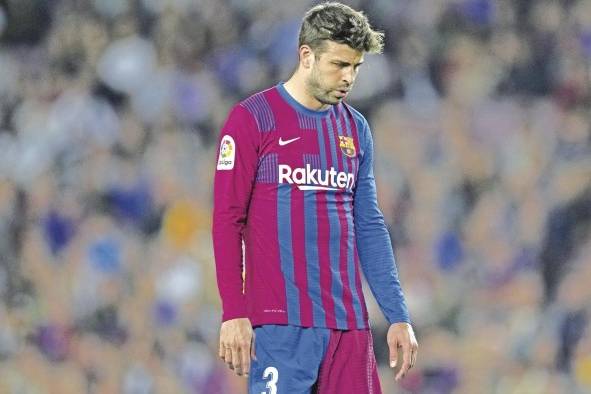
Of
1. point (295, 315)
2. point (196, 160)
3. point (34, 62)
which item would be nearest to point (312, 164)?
point (295, 315)

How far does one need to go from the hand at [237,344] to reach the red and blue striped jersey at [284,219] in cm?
3

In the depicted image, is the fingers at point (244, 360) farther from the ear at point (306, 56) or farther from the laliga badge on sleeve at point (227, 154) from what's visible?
the ear at point (306, 56)

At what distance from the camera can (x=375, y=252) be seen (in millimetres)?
A: 2605

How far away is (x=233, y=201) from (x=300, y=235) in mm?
161

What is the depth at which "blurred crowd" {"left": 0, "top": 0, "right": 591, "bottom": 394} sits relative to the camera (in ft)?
14.6

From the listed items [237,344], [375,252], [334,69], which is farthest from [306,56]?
[237,344]

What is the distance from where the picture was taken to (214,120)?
14.8 feet

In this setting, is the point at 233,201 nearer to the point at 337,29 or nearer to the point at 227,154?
the point at 227,154

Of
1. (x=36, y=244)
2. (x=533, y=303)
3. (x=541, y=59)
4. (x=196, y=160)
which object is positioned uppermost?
(x=541, y=59)

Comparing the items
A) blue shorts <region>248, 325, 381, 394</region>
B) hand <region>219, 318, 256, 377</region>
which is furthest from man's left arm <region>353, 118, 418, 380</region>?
hand <region>219, 318, 256, 377</region>

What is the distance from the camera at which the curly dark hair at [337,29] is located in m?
2.49

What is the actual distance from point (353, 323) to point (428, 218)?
210cm

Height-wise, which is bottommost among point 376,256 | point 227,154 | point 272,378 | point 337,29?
point 272,378

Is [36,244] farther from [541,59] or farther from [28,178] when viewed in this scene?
[541,59]
